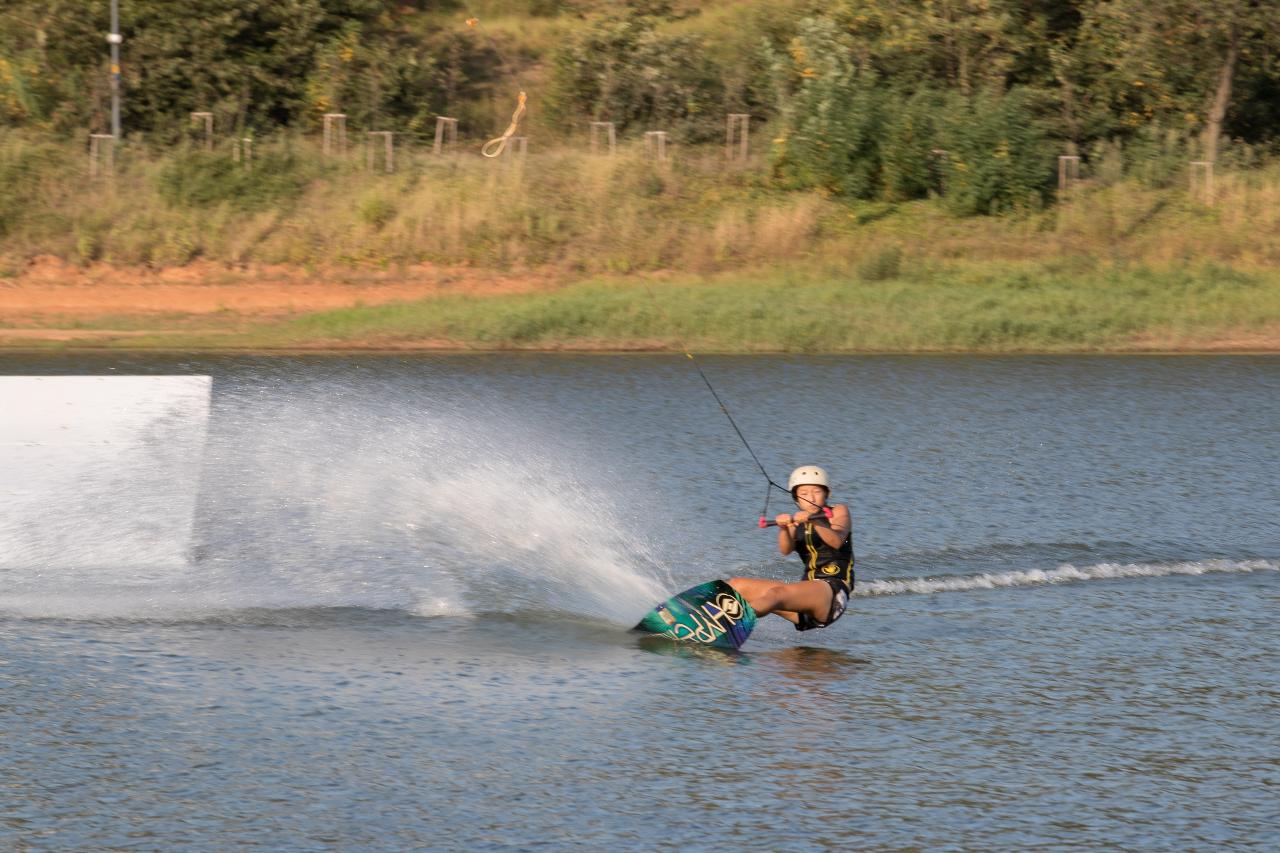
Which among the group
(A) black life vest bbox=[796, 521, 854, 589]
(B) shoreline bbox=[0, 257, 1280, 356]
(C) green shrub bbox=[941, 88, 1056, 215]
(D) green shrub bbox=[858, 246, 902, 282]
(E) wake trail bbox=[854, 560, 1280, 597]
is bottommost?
(B) shoreline bbox=[0, 257, 1280, 356]

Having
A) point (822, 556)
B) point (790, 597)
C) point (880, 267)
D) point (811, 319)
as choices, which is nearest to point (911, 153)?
point (880, 267)

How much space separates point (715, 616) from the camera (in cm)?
875

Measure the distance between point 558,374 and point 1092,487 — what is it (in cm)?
858

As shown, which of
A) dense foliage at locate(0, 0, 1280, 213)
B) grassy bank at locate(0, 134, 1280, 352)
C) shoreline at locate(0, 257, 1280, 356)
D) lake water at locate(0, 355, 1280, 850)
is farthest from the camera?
dense foliage at locate(0, 0, 1280, 213)

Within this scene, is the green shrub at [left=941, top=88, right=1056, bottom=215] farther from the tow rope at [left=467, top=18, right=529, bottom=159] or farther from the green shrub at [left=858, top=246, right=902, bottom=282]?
the tow rope at [left=467, top=18, right=529, bottom=159]

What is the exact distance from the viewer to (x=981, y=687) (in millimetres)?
8328

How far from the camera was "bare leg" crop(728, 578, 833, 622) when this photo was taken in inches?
347

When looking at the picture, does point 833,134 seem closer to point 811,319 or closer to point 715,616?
point 811,319

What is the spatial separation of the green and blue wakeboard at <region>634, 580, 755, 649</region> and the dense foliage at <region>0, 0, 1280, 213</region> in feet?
71.2

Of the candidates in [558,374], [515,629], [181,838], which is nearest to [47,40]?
[558,374]

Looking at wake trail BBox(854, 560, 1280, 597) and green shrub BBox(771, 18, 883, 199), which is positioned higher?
green shrub BBox(771, 18, 883, 199)

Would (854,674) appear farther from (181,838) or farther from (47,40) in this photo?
(47,40)

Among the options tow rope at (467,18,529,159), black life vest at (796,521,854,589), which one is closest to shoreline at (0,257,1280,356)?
tow rope at (467,18,529,159)

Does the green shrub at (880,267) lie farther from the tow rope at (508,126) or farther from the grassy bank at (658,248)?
the tow rope at (508,126)
